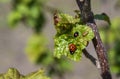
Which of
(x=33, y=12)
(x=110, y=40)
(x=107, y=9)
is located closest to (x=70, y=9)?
(x=107, y=9)

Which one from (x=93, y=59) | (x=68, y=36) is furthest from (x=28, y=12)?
(x=93, y=59)

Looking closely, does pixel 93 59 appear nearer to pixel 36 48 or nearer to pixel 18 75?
pixel 18 75

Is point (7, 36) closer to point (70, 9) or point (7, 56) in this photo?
point (7, 56)

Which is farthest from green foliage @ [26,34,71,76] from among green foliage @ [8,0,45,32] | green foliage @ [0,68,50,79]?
green foliage @ [0,68,50,79]

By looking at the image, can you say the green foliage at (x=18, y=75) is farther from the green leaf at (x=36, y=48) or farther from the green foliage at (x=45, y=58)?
the green leaf at (x=36, y=48)

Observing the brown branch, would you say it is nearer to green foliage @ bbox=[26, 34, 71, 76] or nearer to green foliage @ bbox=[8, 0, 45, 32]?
green foliage @ bbox=[26, 34, 71, 76]

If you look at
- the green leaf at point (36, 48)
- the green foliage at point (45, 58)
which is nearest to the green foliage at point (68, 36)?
the green foliage at point (45, 58)

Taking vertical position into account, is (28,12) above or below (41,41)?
above
